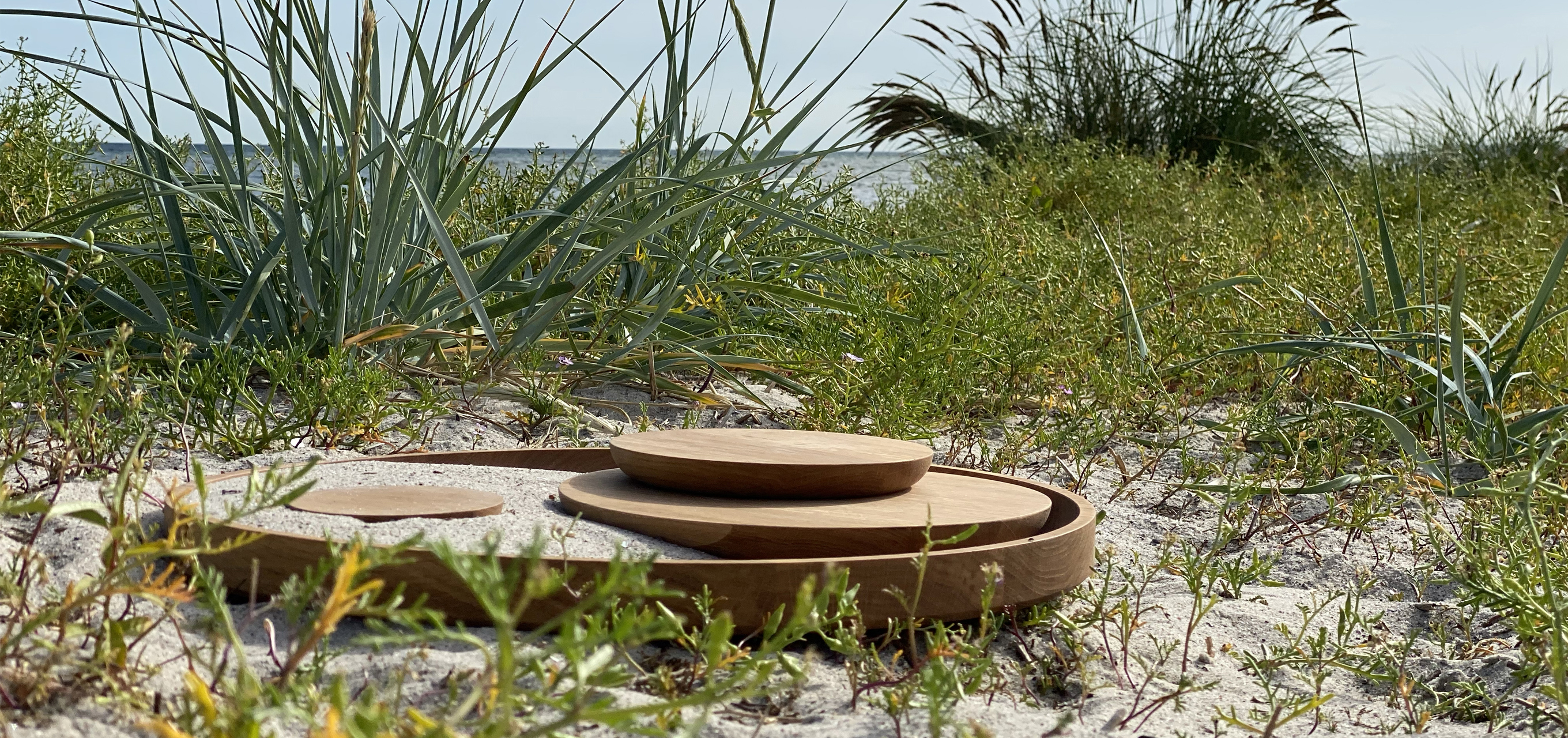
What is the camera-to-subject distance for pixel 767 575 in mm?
1419

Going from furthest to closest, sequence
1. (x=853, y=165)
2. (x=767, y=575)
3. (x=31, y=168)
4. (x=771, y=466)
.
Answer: (x=853, y=165) < (x=31, y=168) < (x=771, y=466) < (x=767, y=575)

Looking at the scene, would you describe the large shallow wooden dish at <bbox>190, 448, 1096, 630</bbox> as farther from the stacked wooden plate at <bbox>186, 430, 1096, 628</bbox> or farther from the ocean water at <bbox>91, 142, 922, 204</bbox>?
the ocean water at <bbox>91, 142, 922, 204</bbox>

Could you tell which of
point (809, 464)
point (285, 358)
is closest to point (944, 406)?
point (809, 464)

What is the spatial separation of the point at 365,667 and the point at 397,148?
1437mm

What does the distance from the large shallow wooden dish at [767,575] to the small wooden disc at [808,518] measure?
62 mm

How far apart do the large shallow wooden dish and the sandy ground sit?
0.06 metres

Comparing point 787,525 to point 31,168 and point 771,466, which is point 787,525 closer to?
point 771,466

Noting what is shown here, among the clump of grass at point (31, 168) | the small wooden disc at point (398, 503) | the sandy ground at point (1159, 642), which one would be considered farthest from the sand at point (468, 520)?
the clump of grass at point (31, 168)

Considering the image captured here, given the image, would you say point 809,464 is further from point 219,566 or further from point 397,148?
point 397,148

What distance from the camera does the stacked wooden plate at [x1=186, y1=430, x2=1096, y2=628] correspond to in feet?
4.60

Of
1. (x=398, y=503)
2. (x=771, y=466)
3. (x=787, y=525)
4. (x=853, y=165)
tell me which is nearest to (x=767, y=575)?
(x=787, y=525)

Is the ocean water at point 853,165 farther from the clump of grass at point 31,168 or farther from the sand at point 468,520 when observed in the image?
the sand at point 468,520

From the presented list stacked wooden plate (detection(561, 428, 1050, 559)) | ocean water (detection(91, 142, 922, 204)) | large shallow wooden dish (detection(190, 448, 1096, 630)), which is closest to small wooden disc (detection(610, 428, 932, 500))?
stacked wooden plate (detection(561, 428, 1050, 559))

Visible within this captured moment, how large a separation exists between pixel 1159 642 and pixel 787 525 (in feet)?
1.76
